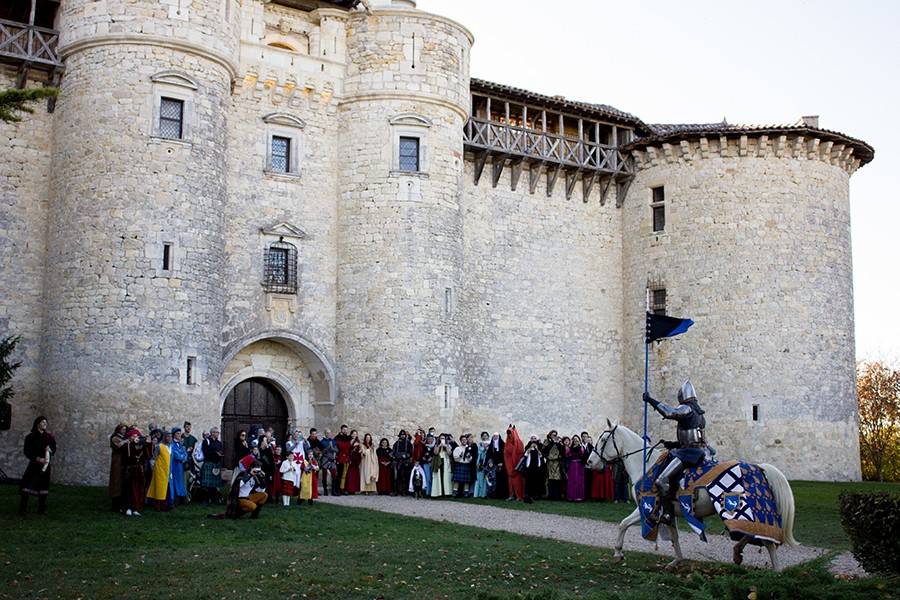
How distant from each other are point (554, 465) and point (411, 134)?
9049mm

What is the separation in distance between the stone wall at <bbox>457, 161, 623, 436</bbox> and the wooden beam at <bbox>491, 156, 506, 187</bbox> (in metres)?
0.16

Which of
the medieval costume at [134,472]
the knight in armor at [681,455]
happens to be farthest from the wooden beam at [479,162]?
the knight in armor at [681,455]

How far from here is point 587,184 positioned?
31641 millimetres

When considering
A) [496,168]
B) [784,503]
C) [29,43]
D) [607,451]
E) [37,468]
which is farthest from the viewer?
[496,168]

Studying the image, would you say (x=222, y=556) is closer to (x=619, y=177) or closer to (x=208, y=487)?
(x=208, y=487)

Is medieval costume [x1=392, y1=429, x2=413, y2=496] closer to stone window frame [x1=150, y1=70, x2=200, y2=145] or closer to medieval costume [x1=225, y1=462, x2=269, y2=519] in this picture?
medieval costume [x1=225, y1=462, x2=269, y2=519]

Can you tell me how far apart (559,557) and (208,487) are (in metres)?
8.39

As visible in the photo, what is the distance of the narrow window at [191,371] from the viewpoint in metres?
22.2

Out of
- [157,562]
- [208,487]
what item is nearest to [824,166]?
[208,487]

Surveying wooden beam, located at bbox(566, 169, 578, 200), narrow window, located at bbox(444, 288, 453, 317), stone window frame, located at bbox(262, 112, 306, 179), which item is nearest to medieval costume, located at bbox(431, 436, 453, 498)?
narrow window, located at bbox(444, 288, 453, 317)

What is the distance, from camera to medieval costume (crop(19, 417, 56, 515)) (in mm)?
15820

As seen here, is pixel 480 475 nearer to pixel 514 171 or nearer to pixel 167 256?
pixel 167 256

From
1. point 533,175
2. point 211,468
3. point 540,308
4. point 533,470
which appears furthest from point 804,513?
point 533,175

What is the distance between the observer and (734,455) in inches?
1166
